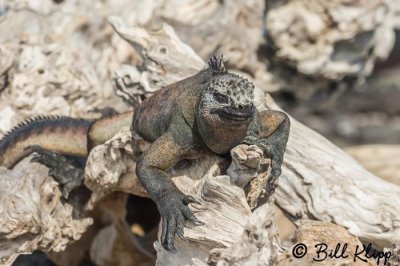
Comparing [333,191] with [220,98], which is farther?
[333,191]

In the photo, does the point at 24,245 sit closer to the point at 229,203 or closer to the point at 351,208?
the point at 229,203

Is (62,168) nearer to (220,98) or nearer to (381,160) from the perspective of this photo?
(220,98)

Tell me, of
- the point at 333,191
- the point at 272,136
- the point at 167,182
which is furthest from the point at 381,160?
the point at 167,182

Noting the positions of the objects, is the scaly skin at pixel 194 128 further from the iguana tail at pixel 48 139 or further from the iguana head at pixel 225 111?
the iguana tail at pixel 48 139

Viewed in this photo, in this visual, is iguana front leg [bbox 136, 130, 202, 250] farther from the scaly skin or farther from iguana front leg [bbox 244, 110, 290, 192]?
iguana front leg [bbox 244, 110, 290, 192]

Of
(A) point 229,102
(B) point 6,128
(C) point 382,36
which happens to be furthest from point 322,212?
(C) point 382,36

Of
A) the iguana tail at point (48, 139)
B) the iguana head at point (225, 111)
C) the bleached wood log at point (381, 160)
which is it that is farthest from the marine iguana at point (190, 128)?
the bleached wood log at point (381, 160)
